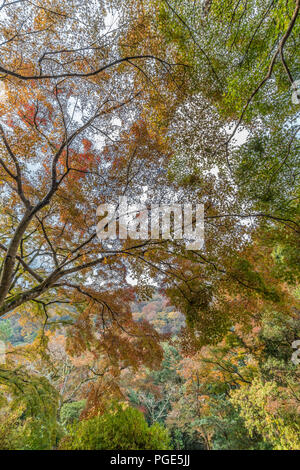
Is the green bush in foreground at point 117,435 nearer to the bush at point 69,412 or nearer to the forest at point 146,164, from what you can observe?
the forest at point 146,164

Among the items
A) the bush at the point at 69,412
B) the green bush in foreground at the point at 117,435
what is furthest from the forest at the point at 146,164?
the bush at the point at 69,412

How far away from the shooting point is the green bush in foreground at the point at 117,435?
2.39 metres

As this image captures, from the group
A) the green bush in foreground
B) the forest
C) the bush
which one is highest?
the forest

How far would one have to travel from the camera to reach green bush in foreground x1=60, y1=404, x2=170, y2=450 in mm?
2395

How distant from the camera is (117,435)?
7.98 feet

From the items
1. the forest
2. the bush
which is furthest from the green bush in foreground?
the bush

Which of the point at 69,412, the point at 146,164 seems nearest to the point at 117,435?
the point at 146,164

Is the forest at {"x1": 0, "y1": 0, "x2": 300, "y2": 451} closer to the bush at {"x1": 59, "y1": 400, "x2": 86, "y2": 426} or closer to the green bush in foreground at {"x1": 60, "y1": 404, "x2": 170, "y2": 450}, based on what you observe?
the green bush in foreground at {"x1": 60, "y1": 404, "x2": 170, "y2": 450}

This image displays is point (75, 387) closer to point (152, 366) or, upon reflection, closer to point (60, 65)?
point (152, 366)

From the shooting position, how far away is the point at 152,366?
11.3ft

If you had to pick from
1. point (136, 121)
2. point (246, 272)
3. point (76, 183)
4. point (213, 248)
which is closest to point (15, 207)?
point (76, 183)

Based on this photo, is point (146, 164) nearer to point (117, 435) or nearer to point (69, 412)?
point (117, 435)

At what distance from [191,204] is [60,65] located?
2.72 metres

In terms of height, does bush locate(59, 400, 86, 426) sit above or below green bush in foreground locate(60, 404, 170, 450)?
below
